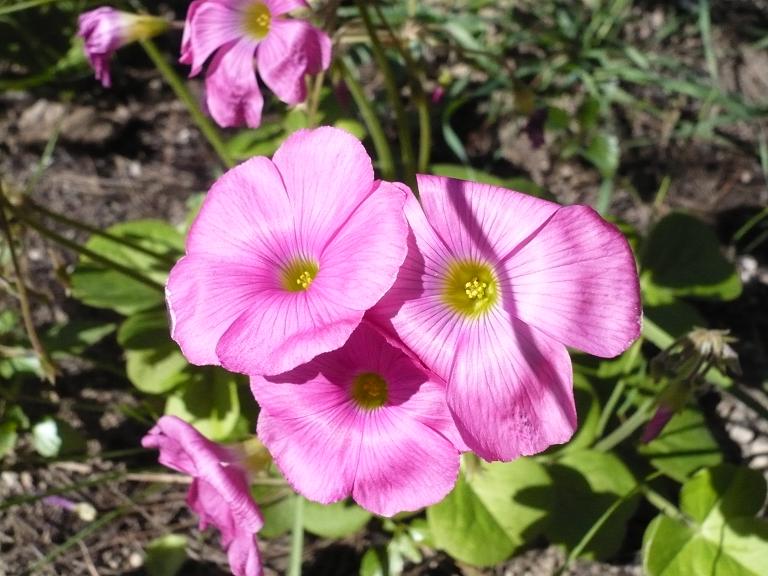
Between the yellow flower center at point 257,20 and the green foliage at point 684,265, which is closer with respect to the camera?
the yellow flower center at point 257,20

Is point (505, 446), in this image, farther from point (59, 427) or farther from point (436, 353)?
point (59, 427)

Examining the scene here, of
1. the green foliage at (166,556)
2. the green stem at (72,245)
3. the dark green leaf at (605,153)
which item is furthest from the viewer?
the dark green leaf at (605,153)

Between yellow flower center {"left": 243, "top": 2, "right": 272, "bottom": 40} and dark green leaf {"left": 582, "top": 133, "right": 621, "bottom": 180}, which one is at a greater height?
yellow flower center {"left": 243, "top": 2, "right": 272, "bottom": 40}

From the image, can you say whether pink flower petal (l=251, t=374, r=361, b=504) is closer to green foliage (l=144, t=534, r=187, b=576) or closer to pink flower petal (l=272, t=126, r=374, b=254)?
pink flower petal (l=272, t=126, r=374, b=254)

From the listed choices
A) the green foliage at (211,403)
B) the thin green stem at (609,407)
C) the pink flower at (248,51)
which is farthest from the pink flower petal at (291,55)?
the thin green stem at (609,407)

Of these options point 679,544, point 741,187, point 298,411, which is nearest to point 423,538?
point 679,544

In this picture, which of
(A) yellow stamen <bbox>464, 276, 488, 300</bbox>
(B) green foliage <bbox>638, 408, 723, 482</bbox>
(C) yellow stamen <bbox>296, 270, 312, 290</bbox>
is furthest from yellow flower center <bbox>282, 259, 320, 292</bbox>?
(B) green foliage <bbox>638, 408, 723, 482</bbox>

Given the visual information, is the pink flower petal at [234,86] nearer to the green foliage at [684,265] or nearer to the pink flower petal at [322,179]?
the pink flower petal at [322,179]
